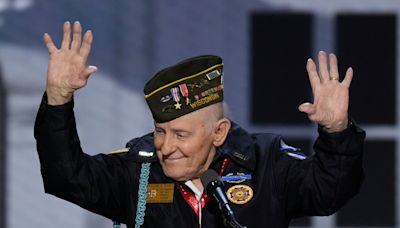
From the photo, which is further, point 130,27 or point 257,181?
point 130,27

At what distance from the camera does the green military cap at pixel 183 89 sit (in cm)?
295

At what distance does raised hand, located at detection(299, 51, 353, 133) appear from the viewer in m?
2.86

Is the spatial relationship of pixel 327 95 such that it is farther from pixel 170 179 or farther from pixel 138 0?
pixel 138 0

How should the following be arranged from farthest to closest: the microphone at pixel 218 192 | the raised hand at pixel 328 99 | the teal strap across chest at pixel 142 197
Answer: the teal strap across chest at pixel 142 197
the raised hand at pixel 328 99
the microphone at pixel 218 192

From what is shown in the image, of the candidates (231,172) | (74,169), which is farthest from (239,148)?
(74,169)

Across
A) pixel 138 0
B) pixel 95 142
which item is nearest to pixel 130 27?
pixel 138 0

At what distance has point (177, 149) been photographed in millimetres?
2939

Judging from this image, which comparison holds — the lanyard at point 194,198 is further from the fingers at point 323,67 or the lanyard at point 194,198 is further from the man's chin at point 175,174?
the fingers at point 323,67

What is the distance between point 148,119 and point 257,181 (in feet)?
6.45

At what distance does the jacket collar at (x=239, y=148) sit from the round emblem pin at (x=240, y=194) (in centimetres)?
6

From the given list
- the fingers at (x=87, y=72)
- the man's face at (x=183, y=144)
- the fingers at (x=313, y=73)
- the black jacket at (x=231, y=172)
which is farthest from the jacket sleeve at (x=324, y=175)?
the fingers at (x=87, y=72)

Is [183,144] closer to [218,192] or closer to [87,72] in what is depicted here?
[218,192]

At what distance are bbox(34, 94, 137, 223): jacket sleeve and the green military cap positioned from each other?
22 centimetres

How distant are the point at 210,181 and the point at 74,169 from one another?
39 centimetres
